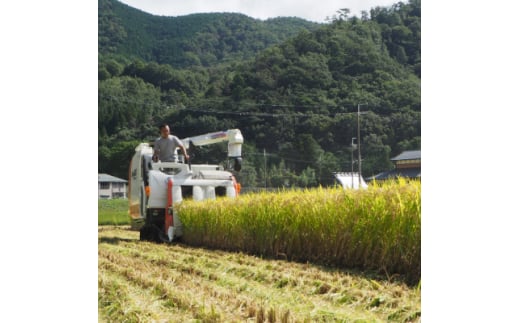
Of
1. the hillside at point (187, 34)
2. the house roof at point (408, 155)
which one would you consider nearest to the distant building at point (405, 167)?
the house roof at point (408, 155)

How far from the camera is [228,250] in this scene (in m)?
5.07

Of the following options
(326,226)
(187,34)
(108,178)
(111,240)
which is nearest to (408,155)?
(326,226)

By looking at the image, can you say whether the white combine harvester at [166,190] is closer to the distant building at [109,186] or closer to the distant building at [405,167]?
the distant building at [109,186]

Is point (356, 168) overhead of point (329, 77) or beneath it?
beneath

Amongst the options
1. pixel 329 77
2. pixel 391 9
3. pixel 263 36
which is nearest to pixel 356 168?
pixel 329 77

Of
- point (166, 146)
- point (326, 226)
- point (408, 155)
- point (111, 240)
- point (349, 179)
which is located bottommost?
point (111, 240)

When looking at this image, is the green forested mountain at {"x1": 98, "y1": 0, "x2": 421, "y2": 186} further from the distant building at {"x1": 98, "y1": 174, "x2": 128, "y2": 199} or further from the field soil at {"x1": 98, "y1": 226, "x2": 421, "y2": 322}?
the field soil at {"x1": 98, "y1": 226, "x2": 421, "y2": 322}

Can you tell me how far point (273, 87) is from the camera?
3.24m

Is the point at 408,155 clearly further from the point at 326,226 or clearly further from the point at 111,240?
the point at 111,240

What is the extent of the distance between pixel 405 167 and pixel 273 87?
0.96m

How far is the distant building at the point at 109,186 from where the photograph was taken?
11.3 ft
